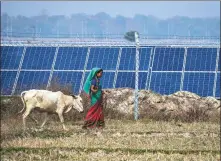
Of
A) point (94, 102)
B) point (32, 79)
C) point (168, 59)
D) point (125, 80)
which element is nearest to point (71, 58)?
point (32, 79)

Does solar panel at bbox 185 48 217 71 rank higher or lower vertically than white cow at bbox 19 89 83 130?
higher

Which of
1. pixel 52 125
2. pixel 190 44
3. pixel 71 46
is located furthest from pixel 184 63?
pixel 52 125

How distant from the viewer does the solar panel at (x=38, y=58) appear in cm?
3055

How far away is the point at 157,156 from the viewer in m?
15.1

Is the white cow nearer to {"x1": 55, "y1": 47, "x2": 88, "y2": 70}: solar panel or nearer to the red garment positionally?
the red garment

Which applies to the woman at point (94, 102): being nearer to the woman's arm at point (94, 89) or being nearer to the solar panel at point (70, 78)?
the woman's arm at point (94, 89)

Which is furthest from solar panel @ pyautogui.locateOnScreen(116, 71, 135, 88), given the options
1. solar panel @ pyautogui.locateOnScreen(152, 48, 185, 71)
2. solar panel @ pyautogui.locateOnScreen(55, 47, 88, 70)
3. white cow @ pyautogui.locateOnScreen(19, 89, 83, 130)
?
white cow @ pyautogui.locateOnScreen(19, 89, 83, 130)

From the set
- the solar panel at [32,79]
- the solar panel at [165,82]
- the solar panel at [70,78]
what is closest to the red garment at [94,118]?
the solar panel at [32,79]

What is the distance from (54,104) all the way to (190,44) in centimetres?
1118

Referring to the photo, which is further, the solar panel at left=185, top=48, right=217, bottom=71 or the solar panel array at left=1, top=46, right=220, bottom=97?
the solar panel at left=185, top=48, right=217, bottom=71

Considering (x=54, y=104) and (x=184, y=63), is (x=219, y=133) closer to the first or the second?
(x=54, y=104)

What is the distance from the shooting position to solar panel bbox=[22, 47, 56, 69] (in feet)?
100

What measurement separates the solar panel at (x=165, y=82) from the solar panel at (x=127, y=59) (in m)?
0.96

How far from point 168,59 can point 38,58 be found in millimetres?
5053
